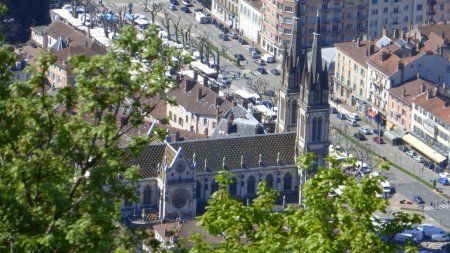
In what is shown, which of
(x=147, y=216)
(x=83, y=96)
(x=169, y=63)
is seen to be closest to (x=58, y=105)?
(x=83, y=96)

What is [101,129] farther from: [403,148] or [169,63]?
[403,148]

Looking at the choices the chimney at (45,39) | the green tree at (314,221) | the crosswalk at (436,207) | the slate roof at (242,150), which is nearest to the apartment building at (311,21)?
the chimney at (45,39)

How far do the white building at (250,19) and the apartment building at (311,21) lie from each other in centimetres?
163

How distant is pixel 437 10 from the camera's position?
149375mm

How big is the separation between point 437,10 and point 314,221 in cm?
11798

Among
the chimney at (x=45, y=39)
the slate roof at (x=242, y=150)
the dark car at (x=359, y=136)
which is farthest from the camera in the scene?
the chimney at (x=45, y=39)

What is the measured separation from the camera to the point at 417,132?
11950cm

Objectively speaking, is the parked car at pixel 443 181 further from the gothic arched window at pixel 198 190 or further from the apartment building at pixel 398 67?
the gothic arched window at pixel 198 190

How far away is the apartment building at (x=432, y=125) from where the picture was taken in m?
116

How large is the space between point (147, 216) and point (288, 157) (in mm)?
11422

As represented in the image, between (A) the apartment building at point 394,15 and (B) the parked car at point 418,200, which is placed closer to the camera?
(B) the parked car at point 418,200

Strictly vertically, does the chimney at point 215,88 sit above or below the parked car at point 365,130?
above

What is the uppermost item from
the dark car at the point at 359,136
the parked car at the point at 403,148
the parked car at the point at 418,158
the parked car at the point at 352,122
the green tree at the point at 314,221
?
the parked car at the point at 352,122

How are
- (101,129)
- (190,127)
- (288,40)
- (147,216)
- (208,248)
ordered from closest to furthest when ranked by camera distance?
1. (101,129)
2. (208,248)
3. (147,216)
4. (190,127)
5. (288,40)
